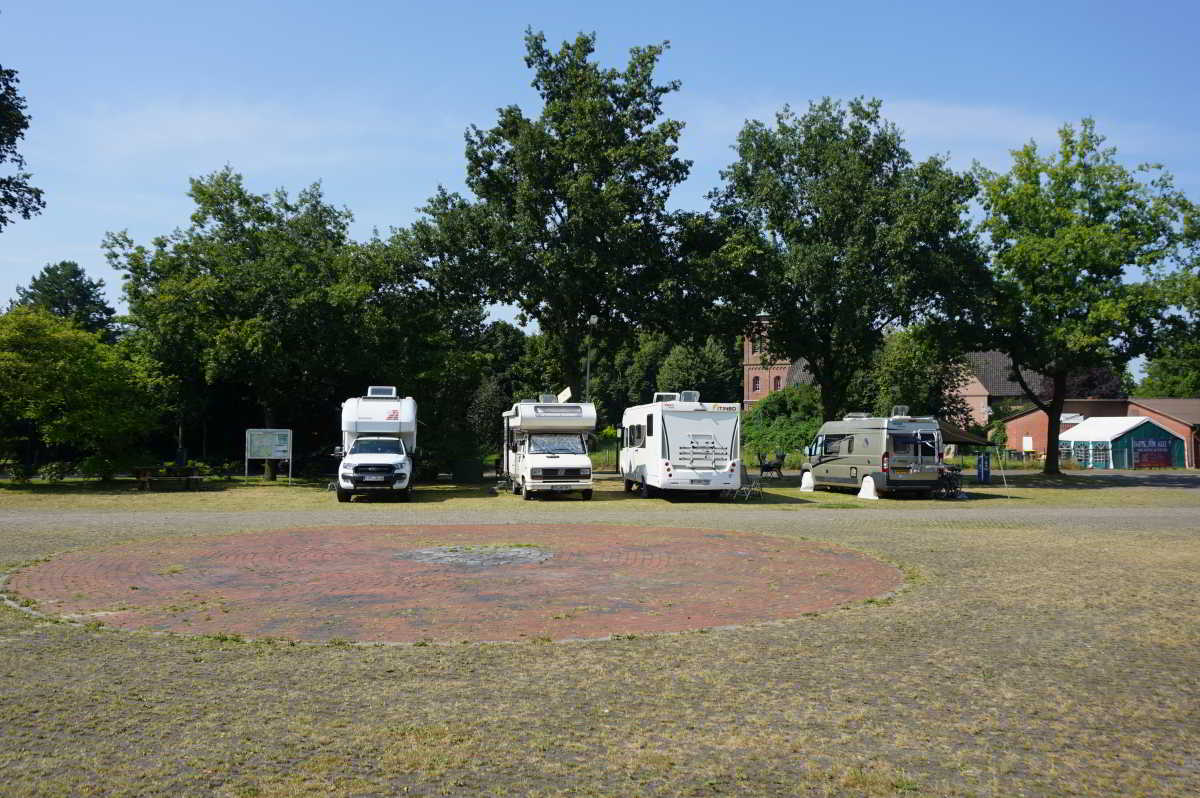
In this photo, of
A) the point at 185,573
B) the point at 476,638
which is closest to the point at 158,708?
the point at 476,638

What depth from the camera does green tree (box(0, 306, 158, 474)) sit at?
92.8ft

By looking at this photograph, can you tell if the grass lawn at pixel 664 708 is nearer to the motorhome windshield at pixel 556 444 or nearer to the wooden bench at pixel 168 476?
the motorhome windshield at pixel 556 444

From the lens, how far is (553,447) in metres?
26.6

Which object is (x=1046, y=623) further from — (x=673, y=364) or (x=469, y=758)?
(x=673, y=364)

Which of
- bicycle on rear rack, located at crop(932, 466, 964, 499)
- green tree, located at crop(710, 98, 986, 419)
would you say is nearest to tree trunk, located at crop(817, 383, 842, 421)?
green tree, located at crop(710, 98, 986, 419)

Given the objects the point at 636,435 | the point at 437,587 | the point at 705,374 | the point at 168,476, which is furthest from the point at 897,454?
the point at 705,374

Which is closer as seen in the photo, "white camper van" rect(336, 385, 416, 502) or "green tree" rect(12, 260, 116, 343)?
"white camper van" rect(336, 385, 416, 502)

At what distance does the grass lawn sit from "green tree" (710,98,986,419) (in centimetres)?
2532

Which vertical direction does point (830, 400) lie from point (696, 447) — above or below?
above

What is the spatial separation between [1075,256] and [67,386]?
125ft

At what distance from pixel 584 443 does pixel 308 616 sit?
18.3 meters

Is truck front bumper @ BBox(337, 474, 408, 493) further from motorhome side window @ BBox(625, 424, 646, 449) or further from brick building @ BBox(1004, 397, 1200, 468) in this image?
brick building @ BBox(1004, 397, 1200, 468)

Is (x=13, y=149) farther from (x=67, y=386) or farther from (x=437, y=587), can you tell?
(x=437, y=587)

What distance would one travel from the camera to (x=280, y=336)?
3156cm
